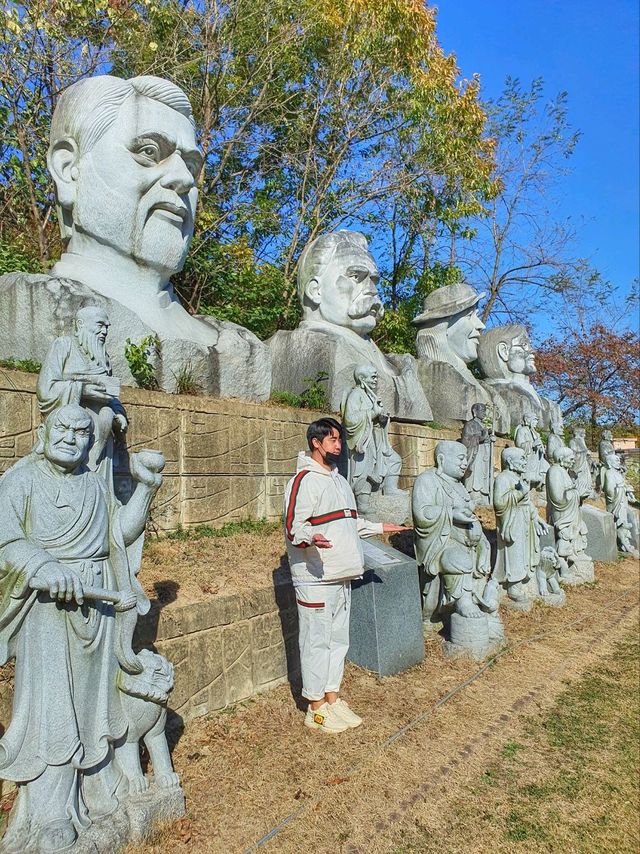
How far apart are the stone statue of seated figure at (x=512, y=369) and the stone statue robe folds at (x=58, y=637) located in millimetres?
13161

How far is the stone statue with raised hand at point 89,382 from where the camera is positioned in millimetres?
3850

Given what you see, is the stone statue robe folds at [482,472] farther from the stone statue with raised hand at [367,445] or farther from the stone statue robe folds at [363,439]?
the stone statue robe folds at [363,439]

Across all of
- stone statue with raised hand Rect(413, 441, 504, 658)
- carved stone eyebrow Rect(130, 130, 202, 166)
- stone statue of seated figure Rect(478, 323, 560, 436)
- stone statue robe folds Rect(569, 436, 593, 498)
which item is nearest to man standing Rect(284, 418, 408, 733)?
stone statue with raised hand Rect(413, 441, 504, 658)

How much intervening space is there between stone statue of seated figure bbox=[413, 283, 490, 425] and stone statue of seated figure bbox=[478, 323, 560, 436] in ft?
3.76

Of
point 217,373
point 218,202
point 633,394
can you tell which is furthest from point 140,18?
point 633,394

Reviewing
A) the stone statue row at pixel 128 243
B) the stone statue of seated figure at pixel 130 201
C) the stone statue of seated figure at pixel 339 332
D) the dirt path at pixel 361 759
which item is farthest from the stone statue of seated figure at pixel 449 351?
the dirt path at pixel 361 759

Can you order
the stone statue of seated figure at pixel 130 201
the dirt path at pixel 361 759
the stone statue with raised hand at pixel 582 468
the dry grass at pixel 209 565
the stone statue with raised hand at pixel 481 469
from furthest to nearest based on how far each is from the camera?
1. the stone statue with raised hand at pixel 481 469
2. the stone statue with raised hand at pixel 582 468
3. the stone statue of seated figure at pixel 130 201
4. the dry grass at pixel 209 565
5. the dirt path at pixel 361 759

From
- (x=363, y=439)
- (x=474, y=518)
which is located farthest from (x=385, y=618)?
(x=363, y=439)

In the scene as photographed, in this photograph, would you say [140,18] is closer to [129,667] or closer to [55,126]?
[55,126]

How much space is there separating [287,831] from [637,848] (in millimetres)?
1616

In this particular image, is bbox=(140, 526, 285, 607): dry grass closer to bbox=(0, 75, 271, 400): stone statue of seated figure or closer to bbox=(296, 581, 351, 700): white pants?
bbox=(296, 581, 351, 700): white pants

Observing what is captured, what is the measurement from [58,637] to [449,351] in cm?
1182

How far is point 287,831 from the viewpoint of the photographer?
3088 millimetres

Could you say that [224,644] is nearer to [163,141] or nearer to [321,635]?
[321,635]
